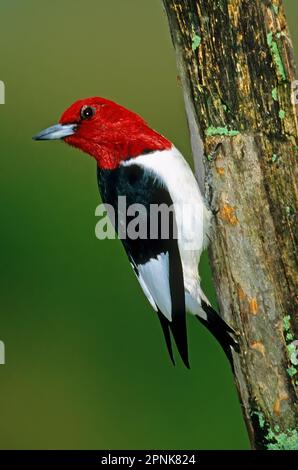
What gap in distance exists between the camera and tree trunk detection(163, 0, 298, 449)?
2.50m

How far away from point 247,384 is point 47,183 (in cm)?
208

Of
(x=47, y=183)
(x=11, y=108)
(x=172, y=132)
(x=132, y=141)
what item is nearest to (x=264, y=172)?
(x=132, y=141)

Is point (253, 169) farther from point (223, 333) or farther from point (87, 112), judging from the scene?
point (87, 112)

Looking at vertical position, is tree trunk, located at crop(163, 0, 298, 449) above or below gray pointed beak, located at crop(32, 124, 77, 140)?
below

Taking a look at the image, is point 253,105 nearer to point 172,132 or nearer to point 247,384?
point 247,384

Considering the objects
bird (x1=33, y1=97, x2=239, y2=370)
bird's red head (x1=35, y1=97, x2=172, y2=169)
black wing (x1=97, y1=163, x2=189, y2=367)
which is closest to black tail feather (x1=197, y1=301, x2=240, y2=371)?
bird (x1=33, y1=97, x2=239, y2=370)

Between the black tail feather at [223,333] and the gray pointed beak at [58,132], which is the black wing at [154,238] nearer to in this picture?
the black tail feather at [223,333]

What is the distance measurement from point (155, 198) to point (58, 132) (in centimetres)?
46

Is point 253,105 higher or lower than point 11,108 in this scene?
lower

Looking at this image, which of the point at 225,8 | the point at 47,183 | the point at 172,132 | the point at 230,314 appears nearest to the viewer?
the point at 225,8

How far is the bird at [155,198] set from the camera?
2825 millimetres

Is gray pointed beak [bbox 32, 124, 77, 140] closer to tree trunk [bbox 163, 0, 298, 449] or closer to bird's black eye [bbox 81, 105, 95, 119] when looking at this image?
bird's black eye [bbox 81, 105, 95, 119]

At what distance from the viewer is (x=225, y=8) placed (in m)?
2.49

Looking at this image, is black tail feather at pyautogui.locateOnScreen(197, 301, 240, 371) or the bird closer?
black tail feather at pyautogui.locateOnScreen(197, 301, 240, 371)
